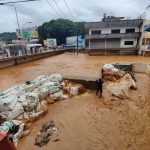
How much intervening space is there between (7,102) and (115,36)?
23848 mm

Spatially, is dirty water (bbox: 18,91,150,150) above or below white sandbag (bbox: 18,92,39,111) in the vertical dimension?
below

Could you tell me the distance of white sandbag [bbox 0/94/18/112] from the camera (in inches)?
202

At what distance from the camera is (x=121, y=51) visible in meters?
26.5

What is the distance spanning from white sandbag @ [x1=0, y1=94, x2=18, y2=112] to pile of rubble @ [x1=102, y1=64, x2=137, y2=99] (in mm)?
3836

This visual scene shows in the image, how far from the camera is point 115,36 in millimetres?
26125

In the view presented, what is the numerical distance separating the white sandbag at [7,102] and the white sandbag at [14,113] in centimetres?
10

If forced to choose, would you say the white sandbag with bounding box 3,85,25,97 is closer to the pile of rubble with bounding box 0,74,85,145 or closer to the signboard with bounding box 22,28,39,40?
the pile of rubble with bounding box 0,74,85,145

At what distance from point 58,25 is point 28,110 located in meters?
38.0

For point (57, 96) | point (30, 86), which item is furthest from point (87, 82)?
point (30, 86)

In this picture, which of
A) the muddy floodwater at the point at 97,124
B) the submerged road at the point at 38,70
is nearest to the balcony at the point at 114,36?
the submerged road at the point at 38,70

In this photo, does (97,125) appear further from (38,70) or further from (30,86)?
(38,70)

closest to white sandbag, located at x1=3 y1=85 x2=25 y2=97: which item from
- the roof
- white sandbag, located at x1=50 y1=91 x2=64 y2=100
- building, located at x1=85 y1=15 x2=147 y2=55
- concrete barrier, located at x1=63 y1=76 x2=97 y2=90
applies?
white sandbag, located at x1=50 y1=91 x2=64 y2=100

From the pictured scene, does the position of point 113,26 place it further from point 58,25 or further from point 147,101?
point 147,101

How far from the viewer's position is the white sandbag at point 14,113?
505 cm
